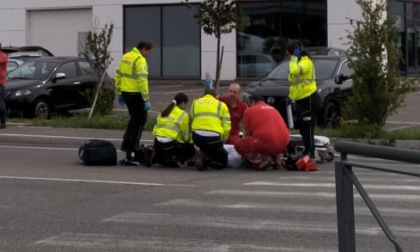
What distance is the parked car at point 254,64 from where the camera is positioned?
36094mm

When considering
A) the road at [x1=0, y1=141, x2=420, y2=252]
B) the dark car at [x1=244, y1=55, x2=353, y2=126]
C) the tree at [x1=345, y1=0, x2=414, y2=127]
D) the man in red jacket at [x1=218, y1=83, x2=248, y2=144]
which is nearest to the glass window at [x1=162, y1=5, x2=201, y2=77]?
the dark car at [x1=244, y1=55, x2=353, y2=126]

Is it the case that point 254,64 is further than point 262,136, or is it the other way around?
point 254,64

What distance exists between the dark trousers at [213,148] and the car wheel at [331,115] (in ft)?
18.9

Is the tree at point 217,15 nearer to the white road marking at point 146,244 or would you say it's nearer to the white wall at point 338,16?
the white road marking at point 146,244

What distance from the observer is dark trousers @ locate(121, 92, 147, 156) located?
537 inches

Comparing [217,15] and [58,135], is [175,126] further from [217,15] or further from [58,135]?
[217,15]

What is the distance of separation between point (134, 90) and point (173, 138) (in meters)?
1.06

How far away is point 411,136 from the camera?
1650 centimetres

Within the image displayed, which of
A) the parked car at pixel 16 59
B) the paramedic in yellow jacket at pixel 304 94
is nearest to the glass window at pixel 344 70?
the paramedic in yellow jacket at pixel 304 94

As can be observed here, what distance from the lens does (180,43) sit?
3753 cm

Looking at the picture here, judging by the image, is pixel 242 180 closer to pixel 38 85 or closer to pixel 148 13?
pixel 38 85

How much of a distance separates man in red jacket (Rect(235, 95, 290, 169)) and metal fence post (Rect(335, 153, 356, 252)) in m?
8.85

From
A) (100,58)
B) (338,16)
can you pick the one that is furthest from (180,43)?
(100,58)

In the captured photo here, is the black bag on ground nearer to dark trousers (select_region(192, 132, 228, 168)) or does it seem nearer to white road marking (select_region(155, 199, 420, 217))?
dark trousers (select_region(192, 132, 228, 168))
